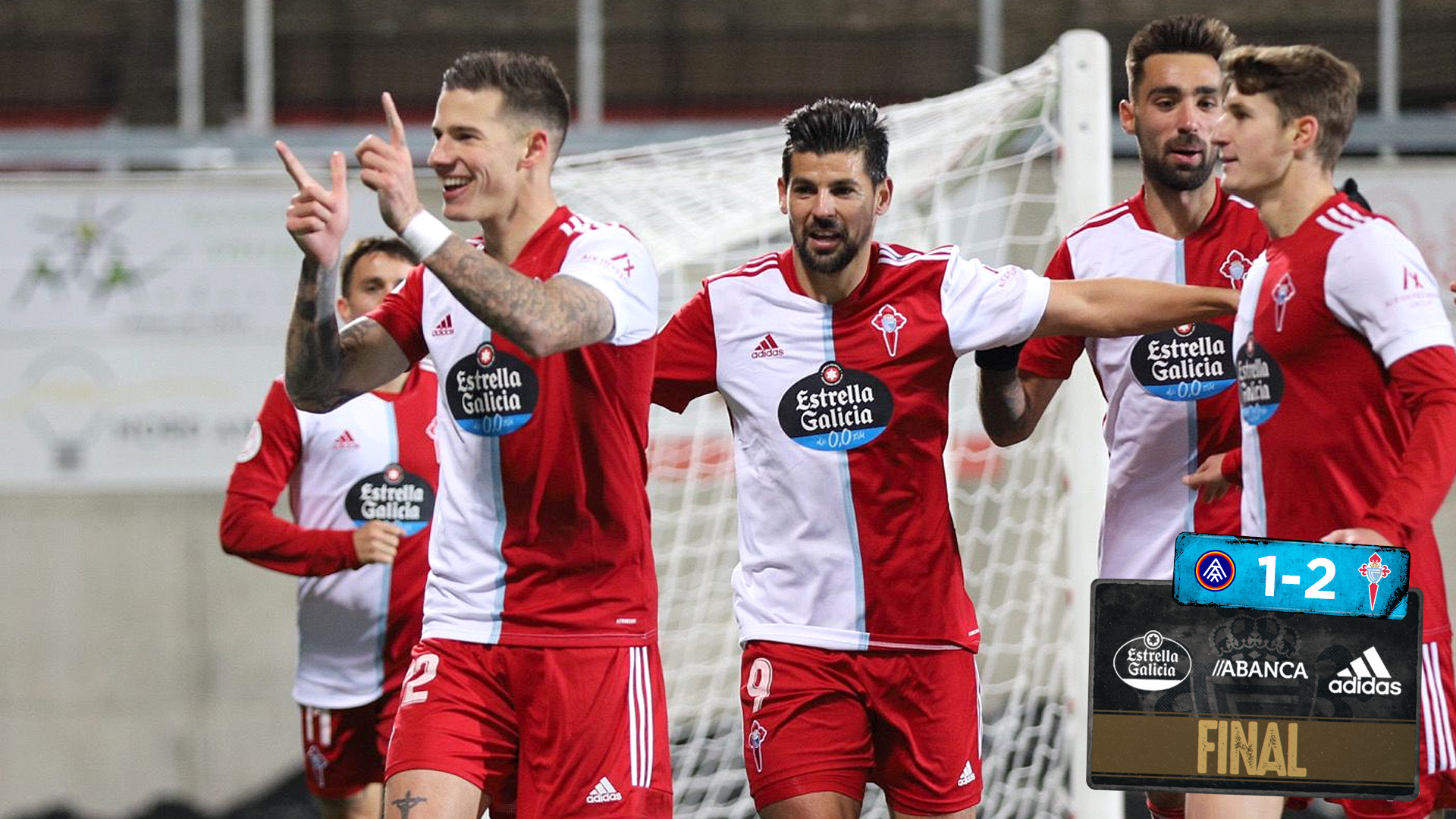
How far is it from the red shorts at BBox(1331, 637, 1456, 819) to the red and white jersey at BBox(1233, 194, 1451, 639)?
56 mm

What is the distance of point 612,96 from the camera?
9.28 m

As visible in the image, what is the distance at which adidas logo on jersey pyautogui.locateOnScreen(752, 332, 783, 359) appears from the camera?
3.48 meters

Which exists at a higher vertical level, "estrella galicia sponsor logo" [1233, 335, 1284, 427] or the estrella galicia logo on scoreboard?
"estrella galicia sponsor logo" [1233, 335, 1284, 427]

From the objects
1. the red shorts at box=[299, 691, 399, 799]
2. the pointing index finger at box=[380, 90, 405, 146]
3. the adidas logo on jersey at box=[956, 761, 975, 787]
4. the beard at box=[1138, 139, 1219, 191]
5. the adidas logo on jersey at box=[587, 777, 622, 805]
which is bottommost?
the red shorts at box=[299, 691, 399, 799]

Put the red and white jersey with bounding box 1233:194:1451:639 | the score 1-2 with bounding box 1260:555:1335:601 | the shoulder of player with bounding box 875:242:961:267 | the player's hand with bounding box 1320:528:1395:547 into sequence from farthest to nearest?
the shoulder of player with bounding box 875:242:961:267
the red and white jersey with bounding box 1233:194:1451:639
the player's hand with bounding box 1320:528:1395:547
the score 1-2 with bounding box 1260:555:1335:601

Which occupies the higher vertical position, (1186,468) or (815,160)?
(815,160)

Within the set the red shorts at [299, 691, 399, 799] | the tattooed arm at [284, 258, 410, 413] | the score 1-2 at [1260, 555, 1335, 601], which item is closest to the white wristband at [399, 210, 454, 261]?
the tattooed arm at [284, 258, 410, 413]

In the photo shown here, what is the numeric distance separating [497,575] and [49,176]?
5.59m

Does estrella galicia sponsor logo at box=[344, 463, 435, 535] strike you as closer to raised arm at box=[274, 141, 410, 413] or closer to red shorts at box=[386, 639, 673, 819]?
raised arm at box=[274, 141, 410, 413]

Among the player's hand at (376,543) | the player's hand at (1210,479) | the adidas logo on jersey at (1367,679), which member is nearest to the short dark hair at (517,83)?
the player's hand at (376,543)

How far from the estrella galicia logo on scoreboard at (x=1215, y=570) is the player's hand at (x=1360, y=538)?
0.26 m

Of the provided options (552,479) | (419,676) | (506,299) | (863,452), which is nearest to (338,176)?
(506,299)

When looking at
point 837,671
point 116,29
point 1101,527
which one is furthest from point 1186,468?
point 116,29

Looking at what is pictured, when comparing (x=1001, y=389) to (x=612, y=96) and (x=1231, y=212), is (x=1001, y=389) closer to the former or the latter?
(x=1231, y=212)
